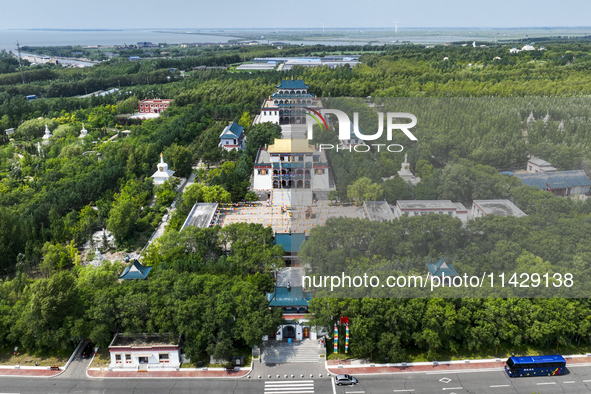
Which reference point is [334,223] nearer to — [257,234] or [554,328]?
[257,234]

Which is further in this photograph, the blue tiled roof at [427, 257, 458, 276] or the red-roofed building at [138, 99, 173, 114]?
the red-roofed building at [138, 99, 173, 114]

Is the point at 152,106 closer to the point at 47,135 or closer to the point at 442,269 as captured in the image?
the point at 47,135

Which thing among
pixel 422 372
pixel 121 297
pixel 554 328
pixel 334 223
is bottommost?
pixel 422 372

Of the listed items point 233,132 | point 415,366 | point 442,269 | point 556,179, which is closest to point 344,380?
point 415,366

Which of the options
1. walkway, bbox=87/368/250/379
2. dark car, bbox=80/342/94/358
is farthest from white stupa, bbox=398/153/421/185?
dark car, bbox=80/342/94/358

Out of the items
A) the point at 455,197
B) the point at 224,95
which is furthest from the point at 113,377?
the point at 224,95

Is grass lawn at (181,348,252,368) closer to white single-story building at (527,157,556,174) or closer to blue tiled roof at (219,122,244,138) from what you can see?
white single-story building at (527,157,556,174)

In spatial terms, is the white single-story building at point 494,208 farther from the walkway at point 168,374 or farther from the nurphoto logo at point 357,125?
the walkway at point 168,374
